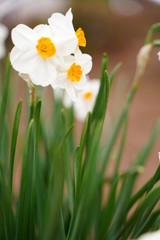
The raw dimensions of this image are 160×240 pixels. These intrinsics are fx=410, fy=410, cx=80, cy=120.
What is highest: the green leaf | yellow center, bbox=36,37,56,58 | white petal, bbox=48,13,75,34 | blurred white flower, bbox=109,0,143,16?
Result: blurred white flower, bbox=109,0,143,16

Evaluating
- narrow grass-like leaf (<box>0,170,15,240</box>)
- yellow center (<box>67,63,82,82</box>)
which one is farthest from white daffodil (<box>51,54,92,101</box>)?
narrow grass-like leaf (<box>0,170,15,240</box>)

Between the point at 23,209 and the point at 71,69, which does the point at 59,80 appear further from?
the point at 23,209

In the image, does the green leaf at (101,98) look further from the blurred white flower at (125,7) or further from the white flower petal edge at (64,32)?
the blurred white flower at (125,7)

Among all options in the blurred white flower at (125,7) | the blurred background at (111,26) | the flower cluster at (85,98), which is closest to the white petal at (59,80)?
the flower cluster at (85,98)

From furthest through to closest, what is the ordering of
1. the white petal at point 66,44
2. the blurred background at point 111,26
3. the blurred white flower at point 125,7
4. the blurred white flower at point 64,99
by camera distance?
the blurred white flower at point 125,7
the blurred background at point 111,26
the blurred white flower at point 64,99
the white petal at point 66,44

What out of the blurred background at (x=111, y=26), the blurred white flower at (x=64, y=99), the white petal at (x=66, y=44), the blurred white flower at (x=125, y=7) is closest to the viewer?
the white petal at (x=66, y=44)

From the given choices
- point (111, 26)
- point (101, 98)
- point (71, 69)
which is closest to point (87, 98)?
point (101, 98)

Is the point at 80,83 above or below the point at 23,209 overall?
above

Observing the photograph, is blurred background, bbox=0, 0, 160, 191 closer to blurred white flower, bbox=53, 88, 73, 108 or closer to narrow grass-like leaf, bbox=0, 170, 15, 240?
blurred white flower, bbox=53, 88, 73, 108

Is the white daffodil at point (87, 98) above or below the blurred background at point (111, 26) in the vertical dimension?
below
